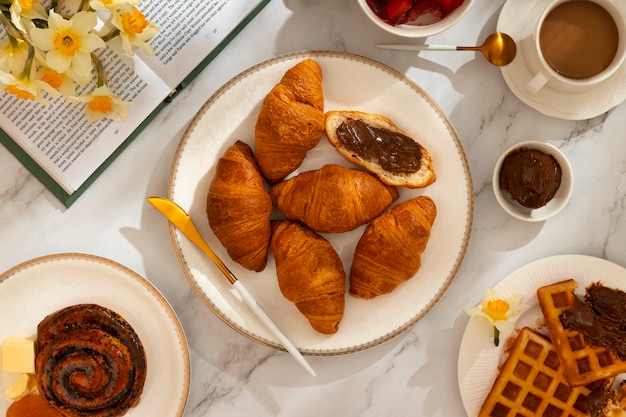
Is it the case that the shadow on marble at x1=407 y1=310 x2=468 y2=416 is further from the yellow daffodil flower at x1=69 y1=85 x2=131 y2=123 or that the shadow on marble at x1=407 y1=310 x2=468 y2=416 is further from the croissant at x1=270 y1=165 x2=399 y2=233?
the yellow daffodil flower at x1=69 y1=85 x2=131 y2=123

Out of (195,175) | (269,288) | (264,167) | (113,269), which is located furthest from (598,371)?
(113,269)

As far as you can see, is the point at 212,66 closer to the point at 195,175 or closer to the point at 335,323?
the point at 195,175

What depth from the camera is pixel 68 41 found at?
3.39ft

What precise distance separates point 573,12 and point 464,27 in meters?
0.23

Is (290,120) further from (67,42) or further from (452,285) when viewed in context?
(452,285)

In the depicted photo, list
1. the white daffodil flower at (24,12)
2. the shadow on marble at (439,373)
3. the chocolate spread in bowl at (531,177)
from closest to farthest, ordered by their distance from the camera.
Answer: the white daffodil flower at (24,12) → the chocolate spread in bowl at (531,177) → the shadow on marble at (439,373)

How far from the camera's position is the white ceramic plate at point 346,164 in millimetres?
1334

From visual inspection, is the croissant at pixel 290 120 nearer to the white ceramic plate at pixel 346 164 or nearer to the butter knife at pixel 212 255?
the white ceramic plate at pixel 346 164

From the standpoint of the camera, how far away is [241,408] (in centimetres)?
145

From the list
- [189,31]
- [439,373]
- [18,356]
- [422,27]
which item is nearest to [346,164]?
[422,27]

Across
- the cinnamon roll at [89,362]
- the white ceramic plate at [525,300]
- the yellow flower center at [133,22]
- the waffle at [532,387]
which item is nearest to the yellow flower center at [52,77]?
the yellow flower center at [133,22]

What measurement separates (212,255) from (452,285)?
0.58 metres

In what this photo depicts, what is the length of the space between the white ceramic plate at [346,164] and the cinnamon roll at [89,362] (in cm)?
22

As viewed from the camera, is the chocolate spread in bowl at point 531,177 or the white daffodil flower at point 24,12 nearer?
the white daffodil flower at point 24,12
